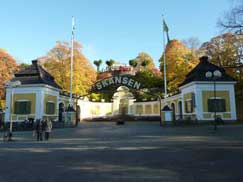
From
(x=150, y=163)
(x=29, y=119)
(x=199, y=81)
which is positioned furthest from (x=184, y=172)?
(x=29, y=119)

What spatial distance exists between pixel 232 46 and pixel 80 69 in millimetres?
25680

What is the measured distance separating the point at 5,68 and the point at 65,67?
39.8ft

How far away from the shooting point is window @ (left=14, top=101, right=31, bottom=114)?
29484 millimetres

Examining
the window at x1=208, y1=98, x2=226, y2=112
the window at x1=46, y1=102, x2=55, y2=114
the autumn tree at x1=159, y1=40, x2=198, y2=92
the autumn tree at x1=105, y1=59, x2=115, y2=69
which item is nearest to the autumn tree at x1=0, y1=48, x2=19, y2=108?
the window at x1=46, y1=102, x2=55, y2=114

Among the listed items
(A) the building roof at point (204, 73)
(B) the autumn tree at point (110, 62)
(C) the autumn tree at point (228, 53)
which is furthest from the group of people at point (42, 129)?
(B) the autumn tree at point (110, 62)

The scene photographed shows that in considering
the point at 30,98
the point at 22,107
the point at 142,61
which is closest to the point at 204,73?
the point at 30,98

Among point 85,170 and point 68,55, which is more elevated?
point 68,55

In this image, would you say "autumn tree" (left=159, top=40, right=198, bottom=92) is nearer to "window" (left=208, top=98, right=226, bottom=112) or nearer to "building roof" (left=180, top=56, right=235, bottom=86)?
"building roof" (left=180, top=56, right=235, bottom=86)

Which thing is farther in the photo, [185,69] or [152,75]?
[152,75]

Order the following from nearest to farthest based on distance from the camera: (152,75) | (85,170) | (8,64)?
1. (85,170)
2. (8,64)
3. (152,75)

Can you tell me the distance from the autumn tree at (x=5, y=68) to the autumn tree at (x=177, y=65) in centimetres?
3014

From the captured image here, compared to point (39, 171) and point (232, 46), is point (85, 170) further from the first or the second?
point (232, 46)

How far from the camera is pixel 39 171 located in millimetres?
7098

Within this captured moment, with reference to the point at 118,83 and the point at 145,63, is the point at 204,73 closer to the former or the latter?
the point at 118,83
